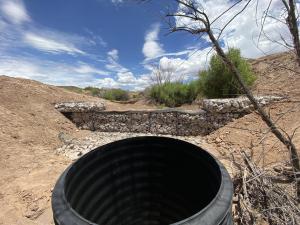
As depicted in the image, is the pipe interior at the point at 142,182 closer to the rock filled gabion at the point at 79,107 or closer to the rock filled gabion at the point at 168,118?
the rock filled gabion at the point at 168,118

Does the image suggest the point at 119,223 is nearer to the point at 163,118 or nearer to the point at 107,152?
the point at 107,152

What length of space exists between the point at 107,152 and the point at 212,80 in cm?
954

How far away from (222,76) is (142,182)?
8883 millimetres

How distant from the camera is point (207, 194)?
2.27m

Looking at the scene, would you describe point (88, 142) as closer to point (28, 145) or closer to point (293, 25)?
point (28, 145)

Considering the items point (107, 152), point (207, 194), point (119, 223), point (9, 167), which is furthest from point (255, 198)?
point (9, 167)

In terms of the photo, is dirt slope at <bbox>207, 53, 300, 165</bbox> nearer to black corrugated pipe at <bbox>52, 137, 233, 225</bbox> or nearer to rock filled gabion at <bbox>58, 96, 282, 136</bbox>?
rock filled gabion at <bbox>58, 96, 282, 136</bbox>

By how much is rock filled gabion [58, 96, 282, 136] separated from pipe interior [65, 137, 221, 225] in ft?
19.2

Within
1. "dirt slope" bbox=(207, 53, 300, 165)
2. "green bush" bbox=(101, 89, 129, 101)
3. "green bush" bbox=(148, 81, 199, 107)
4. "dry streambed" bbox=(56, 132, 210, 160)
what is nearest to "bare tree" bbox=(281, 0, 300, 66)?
"dirt slope" bbox=(207, 53, 300, 165)

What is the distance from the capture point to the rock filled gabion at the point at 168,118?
841 cm

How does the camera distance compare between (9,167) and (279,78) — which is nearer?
(9,167)

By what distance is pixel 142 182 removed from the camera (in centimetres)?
275

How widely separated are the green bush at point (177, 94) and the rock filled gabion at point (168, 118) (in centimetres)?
528

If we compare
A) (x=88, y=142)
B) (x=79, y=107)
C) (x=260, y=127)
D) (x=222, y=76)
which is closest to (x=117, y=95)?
(x=79, y=107)
